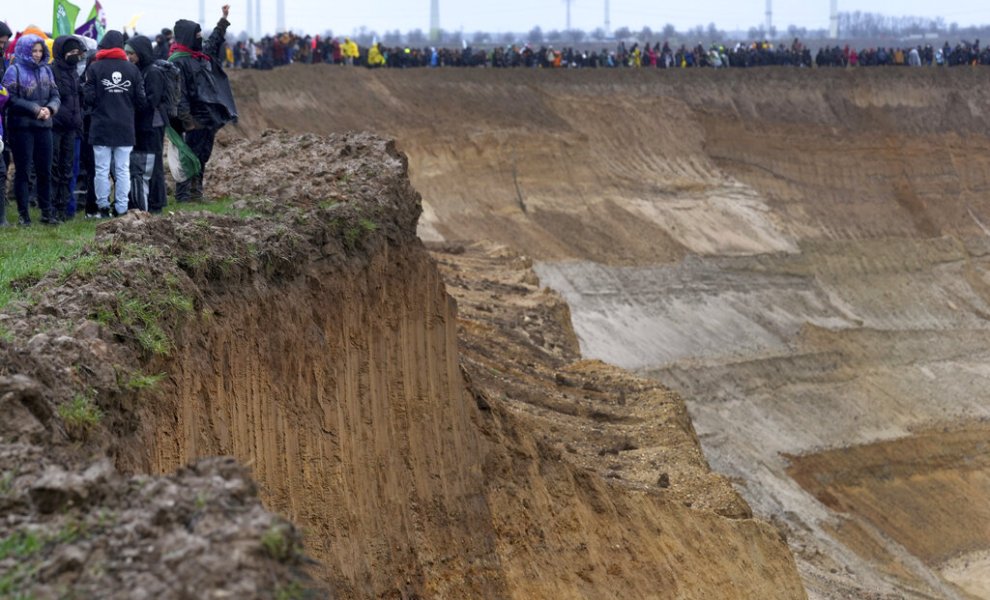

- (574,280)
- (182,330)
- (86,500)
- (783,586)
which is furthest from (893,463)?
(86,500)

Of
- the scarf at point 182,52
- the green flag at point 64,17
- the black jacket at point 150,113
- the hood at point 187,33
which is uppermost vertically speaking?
the green flag at point 64,17

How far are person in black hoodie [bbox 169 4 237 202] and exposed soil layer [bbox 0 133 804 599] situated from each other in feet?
1.99

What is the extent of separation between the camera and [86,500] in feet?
18.4

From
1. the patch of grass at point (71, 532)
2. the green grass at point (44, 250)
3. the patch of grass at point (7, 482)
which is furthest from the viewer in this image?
the green grass at point (44, 250)

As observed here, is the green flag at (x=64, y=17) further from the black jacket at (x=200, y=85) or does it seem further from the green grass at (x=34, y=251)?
the green grass at (x=34, y=251)

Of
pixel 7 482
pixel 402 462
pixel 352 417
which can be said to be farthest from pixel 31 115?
pixel 7 482

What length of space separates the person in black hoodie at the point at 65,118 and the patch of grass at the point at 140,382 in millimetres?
7128

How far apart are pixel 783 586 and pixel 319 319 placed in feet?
25.5

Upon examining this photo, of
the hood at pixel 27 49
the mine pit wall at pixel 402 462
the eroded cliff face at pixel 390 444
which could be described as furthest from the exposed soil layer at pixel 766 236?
the hood at pixel 27 49

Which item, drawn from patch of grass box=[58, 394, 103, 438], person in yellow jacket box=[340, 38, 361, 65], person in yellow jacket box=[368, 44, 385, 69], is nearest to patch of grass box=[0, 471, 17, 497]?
patch of grass box=[58, 394, 103, 438]

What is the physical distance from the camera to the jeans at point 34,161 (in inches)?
566

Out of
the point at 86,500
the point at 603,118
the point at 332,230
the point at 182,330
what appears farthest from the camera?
the point at 603,118

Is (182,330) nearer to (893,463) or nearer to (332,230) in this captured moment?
(332,230)

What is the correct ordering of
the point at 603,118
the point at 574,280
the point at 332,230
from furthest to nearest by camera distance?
the point at 603,118 → the point at 574,280 → the point at 332,230
